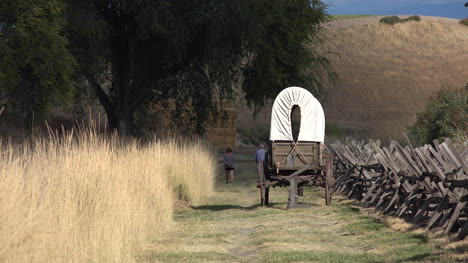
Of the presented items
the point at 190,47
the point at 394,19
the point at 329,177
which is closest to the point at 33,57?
the point at 329,177

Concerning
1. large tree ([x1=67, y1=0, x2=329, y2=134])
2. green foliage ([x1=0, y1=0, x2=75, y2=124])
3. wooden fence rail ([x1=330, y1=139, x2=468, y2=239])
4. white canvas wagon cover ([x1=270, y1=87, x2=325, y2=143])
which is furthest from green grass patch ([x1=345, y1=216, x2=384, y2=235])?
large tree ([x1=67, y1=0, x2=329, y2=134])

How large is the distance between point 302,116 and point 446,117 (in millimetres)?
7231

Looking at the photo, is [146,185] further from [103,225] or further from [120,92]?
[120,92]

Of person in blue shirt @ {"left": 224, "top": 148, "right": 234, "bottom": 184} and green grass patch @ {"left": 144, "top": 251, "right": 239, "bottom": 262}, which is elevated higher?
green grass patch @ {"left": 144, "top": 251, "right": 239, "bottom": 262}

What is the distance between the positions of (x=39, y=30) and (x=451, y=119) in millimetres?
11972

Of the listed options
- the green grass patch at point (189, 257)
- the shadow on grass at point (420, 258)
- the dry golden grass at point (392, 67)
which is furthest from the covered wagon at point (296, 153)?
the dry golden grass at point (392, 67)

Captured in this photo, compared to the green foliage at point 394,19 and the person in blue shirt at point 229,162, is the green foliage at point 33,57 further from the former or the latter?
the green foliage at point 394,19

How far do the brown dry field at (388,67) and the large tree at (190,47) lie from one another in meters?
36.7

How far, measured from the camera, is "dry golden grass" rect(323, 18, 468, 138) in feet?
284

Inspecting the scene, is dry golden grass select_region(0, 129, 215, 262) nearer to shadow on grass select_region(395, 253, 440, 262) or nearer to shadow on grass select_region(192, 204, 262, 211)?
shadow on grass select_region(192, 204, 262, 211)

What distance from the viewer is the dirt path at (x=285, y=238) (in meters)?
11.8

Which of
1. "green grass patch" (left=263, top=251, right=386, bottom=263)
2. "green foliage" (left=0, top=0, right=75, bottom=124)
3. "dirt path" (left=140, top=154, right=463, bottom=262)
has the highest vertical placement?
"green foliage" (left=0, top=0, right=75, bottom=124)

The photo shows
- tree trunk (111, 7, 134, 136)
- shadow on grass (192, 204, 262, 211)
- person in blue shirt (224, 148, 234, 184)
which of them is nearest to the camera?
shadow on grass (192, 204, 262, 211)

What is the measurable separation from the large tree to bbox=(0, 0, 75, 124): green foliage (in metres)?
4.32
